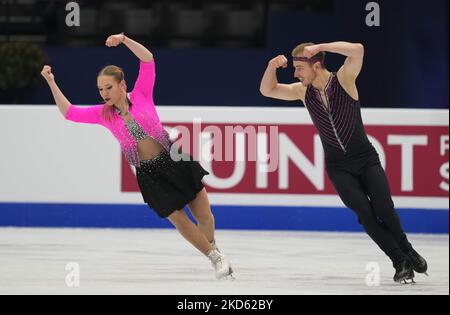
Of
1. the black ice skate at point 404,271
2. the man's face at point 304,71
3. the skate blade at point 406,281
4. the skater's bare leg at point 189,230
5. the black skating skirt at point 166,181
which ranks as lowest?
the skate blade at point 406,281

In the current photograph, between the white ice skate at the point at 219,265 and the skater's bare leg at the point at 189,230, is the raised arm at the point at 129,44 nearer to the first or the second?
the skater's bare leg at the point at 189,230

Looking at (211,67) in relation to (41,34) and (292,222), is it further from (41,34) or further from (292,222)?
(292,222)

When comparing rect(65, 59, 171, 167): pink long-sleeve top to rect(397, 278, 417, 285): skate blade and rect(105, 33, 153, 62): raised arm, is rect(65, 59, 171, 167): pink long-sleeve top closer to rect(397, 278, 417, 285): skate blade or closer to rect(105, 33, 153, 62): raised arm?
rect(105, 33, 153, 62): raised arm

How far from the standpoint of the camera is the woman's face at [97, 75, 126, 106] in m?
5.45

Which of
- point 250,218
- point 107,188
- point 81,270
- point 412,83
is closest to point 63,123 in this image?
point 107,188

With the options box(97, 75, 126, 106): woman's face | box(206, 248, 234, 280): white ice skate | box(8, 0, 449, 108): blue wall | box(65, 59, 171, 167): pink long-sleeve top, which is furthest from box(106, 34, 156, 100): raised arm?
box(8, 0, 449, 108): blue wall

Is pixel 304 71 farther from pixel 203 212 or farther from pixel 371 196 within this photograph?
pixel 203 212

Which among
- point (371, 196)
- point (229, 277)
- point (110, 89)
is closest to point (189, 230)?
point (229, 277)

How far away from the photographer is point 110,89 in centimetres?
552

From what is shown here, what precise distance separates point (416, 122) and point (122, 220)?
252cm

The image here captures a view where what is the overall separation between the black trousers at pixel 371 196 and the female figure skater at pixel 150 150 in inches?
28.4

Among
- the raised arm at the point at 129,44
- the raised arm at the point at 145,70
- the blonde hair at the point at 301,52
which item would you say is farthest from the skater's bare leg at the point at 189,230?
the blonde hair at the point at 301,52

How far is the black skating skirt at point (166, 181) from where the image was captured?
576cm

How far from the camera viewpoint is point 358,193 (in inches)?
231
